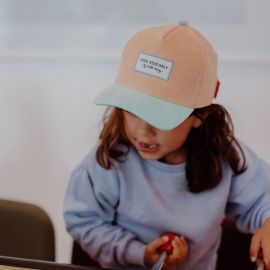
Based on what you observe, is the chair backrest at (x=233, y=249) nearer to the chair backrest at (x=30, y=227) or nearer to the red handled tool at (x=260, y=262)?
the red handled tool at (x=260, y=262)

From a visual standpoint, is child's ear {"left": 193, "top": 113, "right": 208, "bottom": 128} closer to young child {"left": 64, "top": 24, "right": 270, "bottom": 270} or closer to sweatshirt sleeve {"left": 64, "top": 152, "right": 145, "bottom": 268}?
young child {"left": 64, "top": 24, "right": 270, "bottom": 270}

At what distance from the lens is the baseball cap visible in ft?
2.08

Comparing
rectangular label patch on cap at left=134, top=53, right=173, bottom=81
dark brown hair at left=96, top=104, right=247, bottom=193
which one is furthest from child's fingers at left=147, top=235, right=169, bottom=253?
rectangular label patch on cap at left=134, top=53, right=173, bottom=81

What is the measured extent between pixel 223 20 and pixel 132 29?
0.16 meters

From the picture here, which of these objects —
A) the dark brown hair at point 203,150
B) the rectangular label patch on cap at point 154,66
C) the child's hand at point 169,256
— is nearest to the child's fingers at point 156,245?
the child's hand at point 169,256

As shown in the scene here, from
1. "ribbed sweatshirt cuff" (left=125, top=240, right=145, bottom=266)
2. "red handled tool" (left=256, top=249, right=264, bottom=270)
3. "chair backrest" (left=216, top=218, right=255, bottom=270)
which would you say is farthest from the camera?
"chair backrest" (left=216, top=218, right=255, bottom=270)

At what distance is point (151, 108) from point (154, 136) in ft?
0.19

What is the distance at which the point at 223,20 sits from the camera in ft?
2.64

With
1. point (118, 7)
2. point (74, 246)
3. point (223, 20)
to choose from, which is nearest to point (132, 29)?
point (118, 7)

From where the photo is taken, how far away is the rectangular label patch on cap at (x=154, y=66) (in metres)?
0.64

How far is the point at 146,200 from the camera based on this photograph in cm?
77

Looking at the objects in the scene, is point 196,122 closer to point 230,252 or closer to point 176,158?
point 176,158

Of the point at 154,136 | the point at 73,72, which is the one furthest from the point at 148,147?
the point at 73,72

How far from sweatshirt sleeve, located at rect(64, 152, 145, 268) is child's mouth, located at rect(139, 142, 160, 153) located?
0.09m
